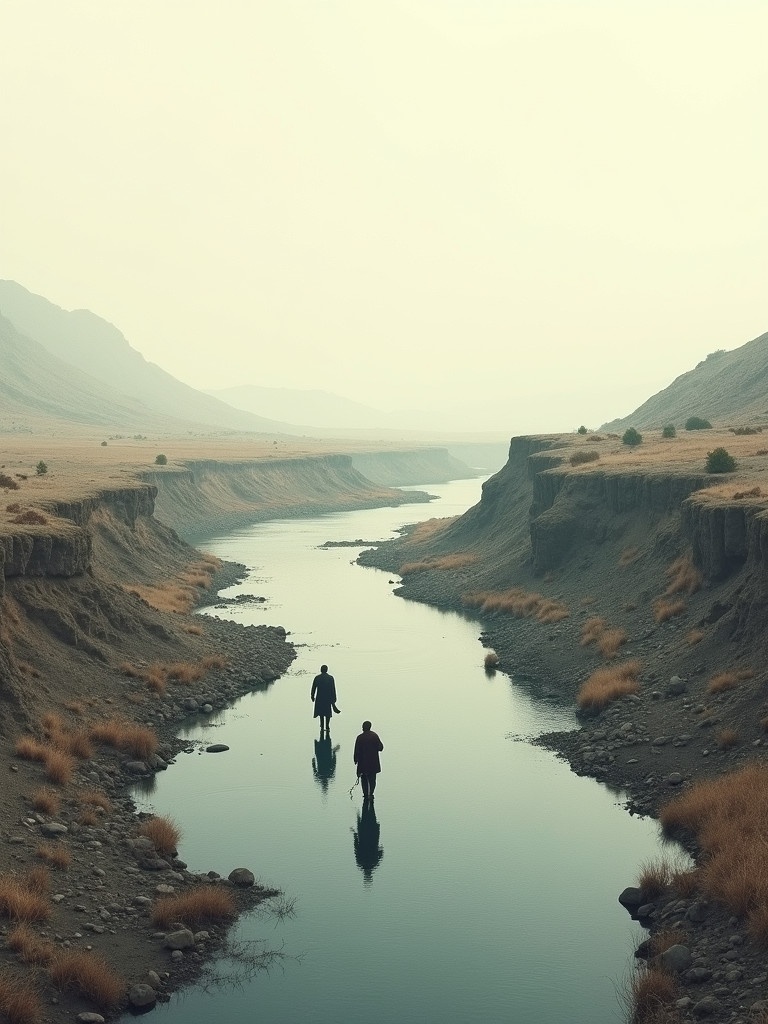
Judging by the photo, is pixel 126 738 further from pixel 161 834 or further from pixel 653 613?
pixel 653 613

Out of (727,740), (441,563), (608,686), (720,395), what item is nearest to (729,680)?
(727,740)

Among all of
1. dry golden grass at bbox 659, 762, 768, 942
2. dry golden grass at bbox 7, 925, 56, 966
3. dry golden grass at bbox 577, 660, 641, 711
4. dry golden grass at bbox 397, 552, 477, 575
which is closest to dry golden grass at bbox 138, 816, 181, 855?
dry golden grass at bbox 7, 925, 56, 966

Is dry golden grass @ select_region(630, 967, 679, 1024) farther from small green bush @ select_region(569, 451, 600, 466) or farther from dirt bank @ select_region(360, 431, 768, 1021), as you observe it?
small green bush @ select_region(569, 451, 600, 466)

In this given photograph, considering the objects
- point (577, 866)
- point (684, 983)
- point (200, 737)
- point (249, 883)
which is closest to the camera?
point (684, 983)

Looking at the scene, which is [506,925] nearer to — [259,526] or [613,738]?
[613,738]

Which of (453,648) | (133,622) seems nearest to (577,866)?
(133,622)

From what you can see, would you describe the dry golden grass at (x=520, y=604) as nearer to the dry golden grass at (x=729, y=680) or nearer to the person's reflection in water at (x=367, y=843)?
the dry golden grass at (x=729, y=680)
